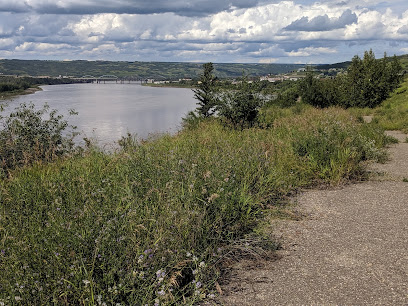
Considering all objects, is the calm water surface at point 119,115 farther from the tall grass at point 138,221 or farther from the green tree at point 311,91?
the green tree at point 311,91

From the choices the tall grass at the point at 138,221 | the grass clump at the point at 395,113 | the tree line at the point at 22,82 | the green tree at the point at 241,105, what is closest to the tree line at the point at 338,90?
the green tree at the point at 241,105

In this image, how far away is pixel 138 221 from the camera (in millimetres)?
3545

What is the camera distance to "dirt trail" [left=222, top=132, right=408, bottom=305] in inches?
133

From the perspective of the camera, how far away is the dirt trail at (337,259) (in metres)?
3.38

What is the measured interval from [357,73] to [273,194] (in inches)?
934

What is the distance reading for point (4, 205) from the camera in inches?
182

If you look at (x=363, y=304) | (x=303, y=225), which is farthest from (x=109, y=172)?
(x=363, y=304)

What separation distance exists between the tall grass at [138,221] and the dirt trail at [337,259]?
432 millimetres

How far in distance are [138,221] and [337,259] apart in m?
2.19

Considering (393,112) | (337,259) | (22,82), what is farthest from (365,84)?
(22,82)

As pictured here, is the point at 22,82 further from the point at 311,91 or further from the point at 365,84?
the point at 365,84

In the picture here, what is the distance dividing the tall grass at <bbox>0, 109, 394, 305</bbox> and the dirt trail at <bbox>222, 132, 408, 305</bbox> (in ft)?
1.42

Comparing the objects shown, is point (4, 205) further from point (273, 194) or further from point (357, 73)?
point (357, 73)

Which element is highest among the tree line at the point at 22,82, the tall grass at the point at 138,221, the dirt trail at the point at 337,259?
the tree line at the point at 22,82
